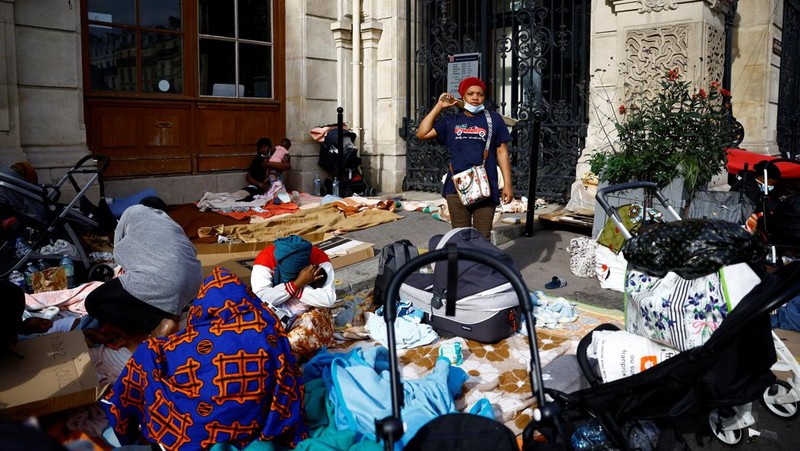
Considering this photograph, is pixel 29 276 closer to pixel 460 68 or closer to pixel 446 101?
pixel 446 101

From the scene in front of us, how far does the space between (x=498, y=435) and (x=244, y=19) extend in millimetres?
9226

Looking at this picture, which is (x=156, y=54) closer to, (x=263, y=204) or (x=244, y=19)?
(x=244, y=19)

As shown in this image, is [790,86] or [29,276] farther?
[790,86]

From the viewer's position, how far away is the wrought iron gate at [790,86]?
12.0m

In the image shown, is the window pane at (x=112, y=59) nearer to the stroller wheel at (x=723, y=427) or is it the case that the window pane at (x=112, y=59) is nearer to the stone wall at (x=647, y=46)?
the stone wall at (x=647, y=46)

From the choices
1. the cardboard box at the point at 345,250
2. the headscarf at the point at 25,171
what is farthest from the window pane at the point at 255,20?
the headscarf at the point at 25,171

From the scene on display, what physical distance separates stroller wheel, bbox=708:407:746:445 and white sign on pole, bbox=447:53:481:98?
7.31m

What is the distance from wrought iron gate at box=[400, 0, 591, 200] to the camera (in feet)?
32.1

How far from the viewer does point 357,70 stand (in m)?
11.4

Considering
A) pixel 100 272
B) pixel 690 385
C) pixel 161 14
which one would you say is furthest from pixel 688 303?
pixel 161 14

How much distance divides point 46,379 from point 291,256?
1552 mm

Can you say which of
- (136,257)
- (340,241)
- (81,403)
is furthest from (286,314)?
(340,241)

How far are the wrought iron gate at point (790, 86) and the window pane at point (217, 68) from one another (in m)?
8.61

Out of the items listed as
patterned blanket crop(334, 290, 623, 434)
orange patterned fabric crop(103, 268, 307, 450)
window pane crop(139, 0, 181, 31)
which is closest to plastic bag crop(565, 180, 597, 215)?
patterned blanket crop(334, 290, 623, 434)
